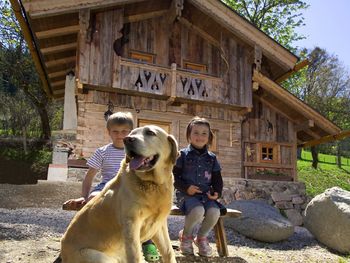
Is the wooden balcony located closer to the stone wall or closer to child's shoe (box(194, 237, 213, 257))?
the stone wall

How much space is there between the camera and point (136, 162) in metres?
3.11

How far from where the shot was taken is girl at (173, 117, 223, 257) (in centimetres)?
466

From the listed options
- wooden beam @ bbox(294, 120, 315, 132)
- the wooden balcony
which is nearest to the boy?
the wooden balcony

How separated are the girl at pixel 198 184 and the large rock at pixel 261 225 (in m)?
3.81

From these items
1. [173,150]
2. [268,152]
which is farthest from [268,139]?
[173,150]

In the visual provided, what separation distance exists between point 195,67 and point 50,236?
9.64 meters

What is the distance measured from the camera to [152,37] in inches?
542

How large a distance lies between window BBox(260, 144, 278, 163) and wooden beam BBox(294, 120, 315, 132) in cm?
115

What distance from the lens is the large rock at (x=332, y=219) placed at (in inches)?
315

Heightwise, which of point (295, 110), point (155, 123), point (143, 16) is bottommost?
point (155, 123)

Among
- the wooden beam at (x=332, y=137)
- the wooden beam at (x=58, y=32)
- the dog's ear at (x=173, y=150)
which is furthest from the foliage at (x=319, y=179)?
the dog's ear at (x=173, y=150)

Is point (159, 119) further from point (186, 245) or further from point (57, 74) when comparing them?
point (186, 245)

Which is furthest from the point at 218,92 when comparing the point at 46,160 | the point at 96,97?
the point at 46,160

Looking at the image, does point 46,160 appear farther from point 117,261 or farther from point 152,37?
point 117,261
